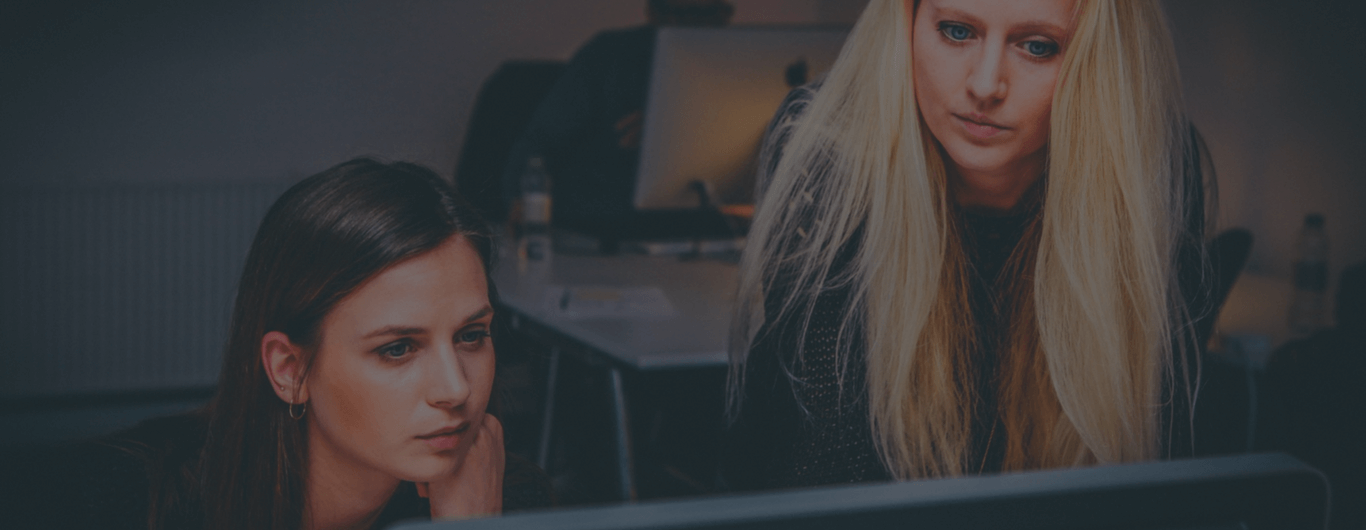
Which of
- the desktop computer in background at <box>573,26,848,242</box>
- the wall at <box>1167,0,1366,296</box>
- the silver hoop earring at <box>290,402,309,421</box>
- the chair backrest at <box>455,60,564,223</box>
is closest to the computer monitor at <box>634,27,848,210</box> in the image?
the desktop computer in background at <box>573,26,848,242</box>

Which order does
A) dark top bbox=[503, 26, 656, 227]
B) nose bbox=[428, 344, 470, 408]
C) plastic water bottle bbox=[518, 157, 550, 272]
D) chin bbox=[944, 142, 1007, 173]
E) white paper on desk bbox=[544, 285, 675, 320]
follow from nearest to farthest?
nose bbox=[428, 344, 470, 408] < chin bbox=[944, 142, 1007, 173] < white paper on desk bbox=[544, 285, 675, 320] < dark top bbox=[503, 26, 656, 227] < plastic water bottle bbox=[518, 157, 550, 272]

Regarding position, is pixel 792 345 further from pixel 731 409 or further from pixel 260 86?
pixel 260 86

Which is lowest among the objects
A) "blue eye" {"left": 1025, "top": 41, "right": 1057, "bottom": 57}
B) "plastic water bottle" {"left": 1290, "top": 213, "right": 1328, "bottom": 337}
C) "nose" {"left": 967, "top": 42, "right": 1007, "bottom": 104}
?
"plastic water bottle" {"left": 1290, "top": 213, "right": 1328, "bottom": 337}

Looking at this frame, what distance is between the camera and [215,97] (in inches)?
142

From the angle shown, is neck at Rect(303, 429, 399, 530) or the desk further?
the desk

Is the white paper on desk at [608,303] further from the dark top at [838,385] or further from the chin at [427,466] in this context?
the chin at [427,466]

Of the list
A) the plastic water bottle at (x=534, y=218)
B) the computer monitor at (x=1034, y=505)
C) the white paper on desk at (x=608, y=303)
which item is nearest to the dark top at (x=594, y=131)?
the plastic water bottle at (x=534, y=218)

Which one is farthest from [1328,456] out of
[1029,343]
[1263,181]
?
[1263,181]

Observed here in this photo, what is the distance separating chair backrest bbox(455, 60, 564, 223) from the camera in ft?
10.5

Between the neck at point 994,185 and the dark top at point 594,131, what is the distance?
118cm

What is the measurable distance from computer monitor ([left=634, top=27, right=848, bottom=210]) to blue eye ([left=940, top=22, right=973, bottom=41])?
1207 millimetres

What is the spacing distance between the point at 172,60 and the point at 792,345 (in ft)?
10.6

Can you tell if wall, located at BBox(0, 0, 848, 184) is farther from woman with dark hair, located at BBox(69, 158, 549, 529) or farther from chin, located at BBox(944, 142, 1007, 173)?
chin, located at BBox(944, 142, 1007, 173)

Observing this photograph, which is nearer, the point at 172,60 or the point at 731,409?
the point at 731,409
